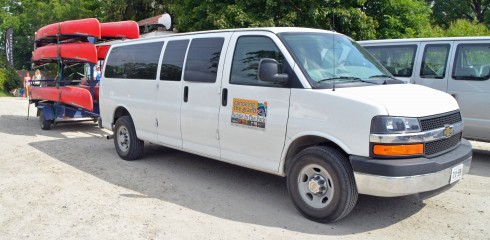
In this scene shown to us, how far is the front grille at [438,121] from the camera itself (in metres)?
4.28

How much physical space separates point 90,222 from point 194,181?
74.4 inches

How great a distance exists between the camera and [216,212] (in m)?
5.00

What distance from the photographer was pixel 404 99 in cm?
437

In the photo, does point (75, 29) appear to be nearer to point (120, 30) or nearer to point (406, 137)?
point (120, 30)

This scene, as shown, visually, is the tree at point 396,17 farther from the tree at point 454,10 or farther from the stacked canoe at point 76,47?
the tree at point 454,10

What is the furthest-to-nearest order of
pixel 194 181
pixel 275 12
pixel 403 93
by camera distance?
pixel 275 12
pixel 194 181
pixel 403 93

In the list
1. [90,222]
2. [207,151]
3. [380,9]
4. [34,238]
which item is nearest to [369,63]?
[207,151]

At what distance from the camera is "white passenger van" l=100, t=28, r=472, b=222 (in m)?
4.14

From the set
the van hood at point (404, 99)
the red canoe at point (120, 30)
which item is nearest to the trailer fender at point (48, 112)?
the red canoe at point (120, 30)

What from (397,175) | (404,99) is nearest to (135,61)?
(404,99)

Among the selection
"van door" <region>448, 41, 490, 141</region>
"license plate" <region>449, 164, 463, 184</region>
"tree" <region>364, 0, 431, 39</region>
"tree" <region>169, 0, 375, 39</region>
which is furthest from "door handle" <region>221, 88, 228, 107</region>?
"tree" <region>364, 0, 431, 39</region>

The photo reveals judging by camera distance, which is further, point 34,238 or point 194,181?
point 194,181

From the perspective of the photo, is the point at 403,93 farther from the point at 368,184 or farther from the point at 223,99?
the point at 223,99

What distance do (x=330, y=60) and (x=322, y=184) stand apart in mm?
1460
